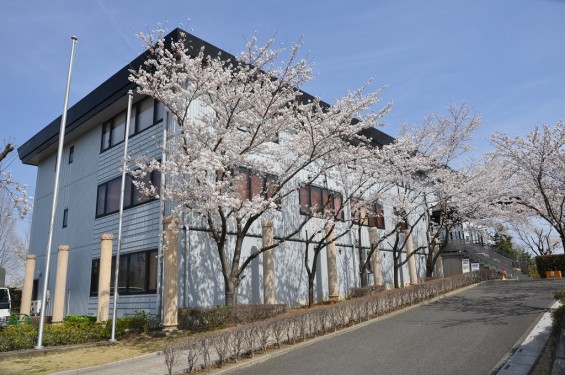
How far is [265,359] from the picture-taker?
9914mm

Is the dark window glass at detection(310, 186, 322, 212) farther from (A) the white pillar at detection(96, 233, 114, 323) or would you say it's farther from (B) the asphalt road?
(A) the white pillar at detection(96, 233, 114, 323)

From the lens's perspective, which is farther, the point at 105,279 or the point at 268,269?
the point at 268,269

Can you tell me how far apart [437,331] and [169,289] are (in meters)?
8.88

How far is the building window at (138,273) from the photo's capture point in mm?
15918

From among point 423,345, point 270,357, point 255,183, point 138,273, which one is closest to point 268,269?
point 255,183

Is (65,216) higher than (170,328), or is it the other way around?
(65,216)

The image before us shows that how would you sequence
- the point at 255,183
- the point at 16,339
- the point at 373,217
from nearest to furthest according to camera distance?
the point at 16,339
the point at 255,183
the point at 373,217

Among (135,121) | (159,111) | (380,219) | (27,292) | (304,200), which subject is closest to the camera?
(159,111)

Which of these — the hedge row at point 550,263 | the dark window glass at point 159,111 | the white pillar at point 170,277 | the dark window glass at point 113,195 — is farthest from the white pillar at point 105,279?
the hedge row at point 550,263

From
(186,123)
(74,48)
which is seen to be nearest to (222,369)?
(186,123)

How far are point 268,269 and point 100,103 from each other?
11.8 metres

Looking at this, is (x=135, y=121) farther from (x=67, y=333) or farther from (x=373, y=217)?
(x=373, y=217)

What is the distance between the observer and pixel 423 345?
1018 cm

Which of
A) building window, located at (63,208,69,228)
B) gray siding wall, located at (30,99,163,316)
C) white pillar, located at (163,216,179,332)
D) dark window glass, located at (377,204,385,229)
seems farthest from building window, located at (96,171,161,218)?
dark window glass, located at (377,204,385,229)
